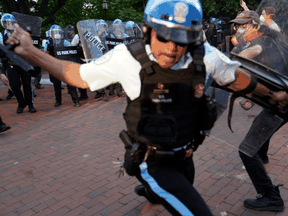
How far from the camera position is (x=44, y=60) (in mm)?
1712

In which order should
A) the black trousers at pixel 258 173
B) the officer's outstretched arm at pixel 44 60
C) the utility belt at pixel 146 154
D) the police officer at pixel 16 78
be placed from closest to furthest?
the officer's outstretched arm at pixel 44 60
the utility belt at pixel 146 154
the black trousers at pixel 258 173
the police officer at pixel 16 78

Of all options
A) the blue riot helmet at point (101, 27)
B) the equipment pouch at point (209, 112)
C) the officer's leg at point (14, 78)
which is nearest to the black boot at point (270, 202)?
the equipment pouch at point (209, 112)

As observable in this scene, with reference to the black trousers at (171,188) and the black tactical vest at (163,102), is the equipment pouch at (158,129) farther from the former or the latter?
the black trousers at (171,188)

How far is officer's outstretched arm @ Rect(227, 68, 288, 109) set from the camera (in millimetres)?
1873

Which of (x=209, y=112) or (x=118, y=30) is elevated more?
(x=118, y=30)

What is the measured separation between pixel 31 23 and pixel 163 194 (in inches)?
316

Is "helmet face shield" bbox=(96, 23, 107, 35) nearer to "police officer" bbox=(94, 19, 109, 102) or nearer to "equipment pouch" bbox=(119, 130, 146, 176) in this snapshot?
"police officer" bbox=(94, 19, 109, 102)

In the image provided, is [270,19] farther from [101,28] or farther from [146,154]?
[101,28]

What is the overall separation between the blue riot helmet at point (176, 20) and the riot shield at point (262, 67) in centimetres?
58

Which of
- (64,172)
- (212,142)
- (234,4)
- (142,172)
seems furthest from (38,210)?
(234,4)

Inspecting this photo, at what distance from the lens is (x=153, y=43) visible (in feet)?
5.68

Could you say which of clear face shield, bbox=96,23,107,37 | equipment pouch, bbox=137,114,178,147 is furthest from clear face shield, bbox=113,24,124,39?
equipment pouch, bbox=137,114,178,147

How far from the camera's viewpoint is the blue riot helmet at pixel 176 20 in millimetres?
1592

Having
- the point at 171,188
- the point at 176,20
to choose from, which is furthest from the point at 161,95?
the point at 171,188
